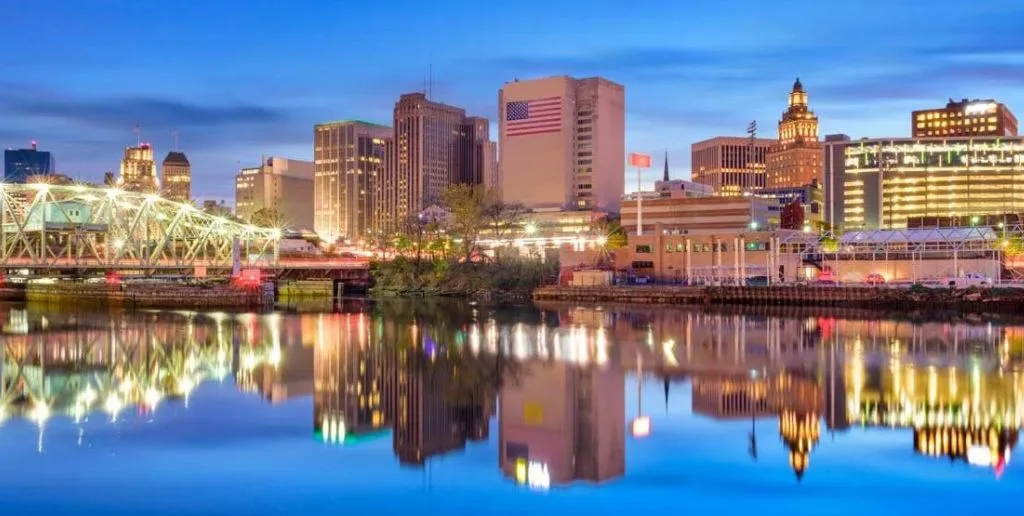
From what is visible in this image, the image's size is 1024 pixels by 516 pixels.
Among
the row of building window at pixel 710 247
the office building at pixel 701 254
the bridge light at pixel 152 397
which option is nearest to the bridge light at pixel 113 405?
the bridge light at pixel 152 397

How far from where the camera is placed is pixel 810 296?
84.5 m

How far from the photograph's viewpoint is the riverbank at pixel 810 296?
7556 centimetres

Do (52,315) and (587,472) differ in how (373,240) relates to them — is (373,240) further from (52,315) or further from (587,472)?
(587,472)

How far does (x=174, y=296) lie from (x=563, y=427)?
65.7 metres

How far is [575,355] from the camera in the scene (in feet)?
152

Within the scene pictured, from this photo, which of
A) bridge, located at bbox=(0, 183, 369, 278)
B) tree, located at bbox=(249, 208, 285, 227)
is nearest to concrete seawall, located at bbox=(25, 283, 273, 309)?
bridge, located at bbox=(0, 183, 369, 278)

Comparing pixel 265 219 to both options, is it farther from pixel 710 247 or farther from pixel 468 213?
pixel 710 247

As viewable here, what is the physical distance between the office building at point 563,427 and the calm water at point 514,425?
0.34 feet

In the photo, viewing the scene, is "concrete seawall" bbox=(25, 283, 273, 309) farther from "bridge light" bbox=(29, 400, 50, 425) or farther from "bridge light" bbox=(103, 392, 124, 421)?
"bridge light" bbox=(29, 400, 50, 425)

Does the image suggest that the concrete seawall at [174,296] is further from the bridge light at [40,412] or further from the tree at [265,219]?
the tree at [265,219]

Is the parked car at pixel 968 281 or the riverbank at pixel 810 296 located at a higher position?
the parked car at pixel 968 281

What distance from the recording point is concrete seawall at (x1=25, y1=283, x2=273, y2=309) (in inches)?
3445

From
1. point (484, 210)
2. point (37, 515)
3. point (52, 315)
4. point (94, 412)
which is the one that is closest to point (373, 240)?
point (484, 210)

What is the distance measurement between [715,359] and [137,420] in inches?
948
